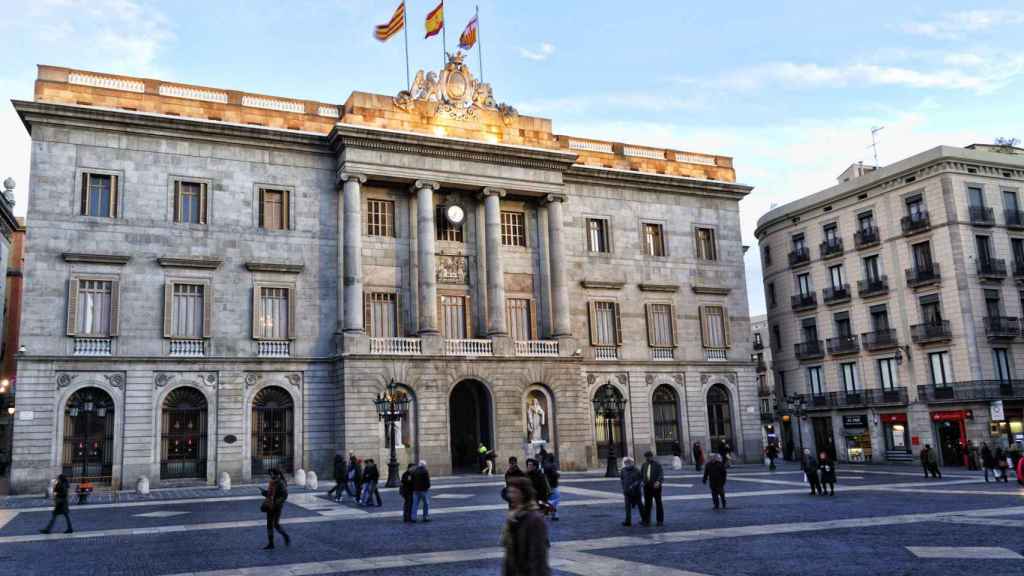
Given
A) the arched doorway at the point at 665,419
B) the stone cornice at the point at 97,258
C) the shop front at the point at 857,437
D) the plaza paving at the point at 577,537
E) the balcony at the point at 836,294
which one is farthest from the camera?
the balcony at the point at 836,294

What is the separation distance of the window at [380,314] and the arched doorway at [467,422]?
4841 millimetres

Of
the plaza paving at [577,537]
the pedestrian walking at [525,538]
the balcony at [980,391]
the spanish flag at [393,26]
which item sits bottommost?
the plaza paving at [577,537]

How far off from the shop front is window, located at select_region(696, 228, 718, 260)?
1308cm

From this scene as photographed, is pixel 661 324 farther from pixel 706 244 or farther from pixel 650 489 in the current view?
pixel 650 489

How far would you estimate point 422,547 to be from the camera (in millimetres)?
15414

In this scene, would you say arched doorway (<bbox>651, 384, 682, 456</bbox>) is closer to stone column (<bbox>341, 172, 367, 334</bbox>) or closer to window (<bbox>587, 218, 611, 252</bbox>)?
window (<bbox>587, 218, 611, 252</bbox>)

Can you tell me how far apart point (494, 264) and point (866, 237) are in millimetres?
23496

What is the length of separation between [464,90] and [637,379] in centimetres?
1698

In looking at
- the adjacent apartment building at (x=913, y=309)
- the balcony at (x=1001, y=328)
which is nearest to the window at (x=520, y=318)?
the adjacent apartment building at (x=913, y=309)

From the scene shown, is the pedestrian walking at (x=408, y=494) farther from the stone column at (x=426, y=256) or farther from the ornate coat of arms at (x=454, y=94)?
the ornate coat of arms at (x=454, y=94)

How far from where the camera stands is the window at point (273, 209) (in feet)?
119

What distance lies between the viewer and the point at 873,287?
47.3 metres

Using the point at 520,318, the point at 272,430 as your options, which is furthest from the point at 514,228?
the point at 272,430

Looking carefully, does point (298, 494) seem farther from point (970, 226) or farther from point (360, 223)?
point (970, 226)
